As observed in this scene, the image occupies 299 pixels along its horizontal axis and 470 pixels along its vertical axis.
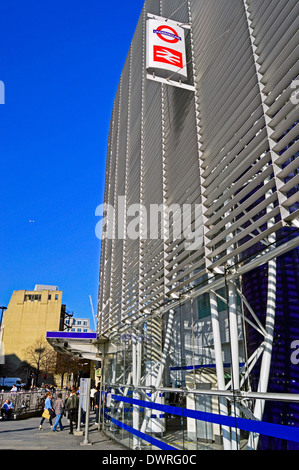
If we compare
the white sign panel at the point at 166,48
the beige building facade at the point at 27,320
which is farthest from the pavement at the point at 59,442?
the beige building facade at the point at 27,320

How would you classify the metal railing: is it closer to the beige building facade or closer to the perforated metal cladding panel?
the perforated metal cladding panel

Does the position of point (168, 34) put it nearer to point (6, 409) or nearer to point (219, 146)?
point (219, 146)

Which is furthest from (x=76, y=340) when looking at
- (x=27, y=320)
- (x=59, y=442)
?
(x=27, y=320)

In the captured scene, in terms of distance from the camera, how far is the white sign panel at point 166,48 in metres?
8.66

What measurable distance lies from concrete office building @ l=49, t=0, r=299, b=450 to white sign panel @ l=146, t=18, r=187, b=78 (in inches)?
1.2

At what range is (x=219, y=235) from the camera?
19.7ft

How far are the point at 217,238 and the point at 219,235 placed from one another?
0.25ft

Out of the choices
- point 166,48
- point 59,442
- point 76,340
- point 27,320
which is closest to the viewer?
point 166,48

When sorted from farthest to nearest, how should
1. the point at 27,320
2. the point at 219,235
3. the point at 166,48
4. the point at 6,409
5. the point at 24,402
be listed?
the point at 27,320 → the point at 24,402 → the point at 6,409 → the point at 166,48 → the point at 219,235

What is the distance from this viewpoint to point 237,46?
255 inches

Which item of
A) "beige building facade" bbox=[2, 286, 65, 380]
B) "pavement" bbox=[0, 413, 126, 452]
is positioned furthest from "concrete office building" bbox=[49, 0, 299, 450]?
"beige building facade" bbox=[2, 286, 65, 380]

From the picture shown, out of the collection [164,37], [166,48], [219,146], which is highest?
[164,37]
